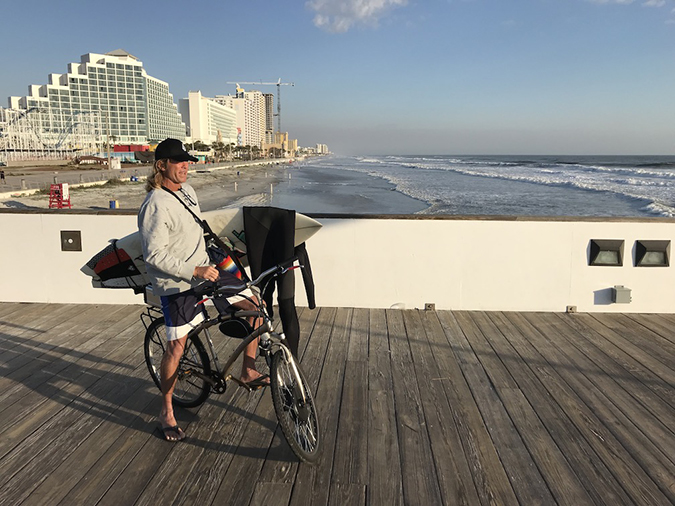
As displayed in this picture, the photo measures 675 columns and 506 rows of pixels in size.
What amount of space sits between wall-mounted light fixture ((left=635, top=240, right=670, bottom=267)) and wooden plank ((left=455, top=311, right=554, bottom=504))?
67.8 inches

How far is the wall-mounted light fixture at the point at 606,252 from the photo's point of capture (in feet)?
14.1

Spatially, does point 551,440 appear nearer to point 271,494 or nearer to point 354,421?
point 354,421

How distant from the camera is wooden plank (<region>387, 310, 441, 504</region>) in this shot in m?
1.97

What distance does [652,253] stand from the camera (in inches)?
169

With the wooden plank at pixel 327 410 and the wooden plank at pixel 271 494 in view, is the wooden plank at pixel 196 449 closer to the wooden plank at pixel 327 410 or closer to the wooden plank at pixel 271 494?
the wooden plank at pixel 271 494

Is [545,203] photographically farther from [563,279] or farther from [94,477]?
[94,477]

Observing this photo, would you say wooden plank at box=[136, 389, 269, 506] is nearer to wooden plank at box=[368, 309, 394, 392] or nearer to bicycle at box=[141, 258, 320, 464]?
bicycle at box=[141, 258, 320, 464]

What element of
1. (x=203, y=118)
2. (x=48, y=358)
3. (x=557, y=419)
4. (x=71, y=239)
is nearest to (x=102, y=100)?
(x=203, y=118)

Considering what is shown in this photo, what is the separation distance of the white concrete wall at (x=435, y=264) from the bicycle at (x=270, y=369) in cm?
208

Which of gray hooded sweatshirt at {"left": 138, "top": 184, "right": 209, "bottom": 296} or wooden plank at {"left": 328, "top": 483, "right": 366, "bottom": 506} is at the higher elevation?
gray hooded sweatshirt at {"left": 138, "top": 184, "right": 209, "bottom": 296}

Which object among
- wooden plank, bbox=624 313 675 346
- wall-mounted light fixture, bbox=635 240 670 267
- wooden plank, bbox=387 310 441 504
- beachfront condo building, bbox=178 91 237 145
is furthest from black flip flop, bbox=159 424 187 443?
beachfront condo building, bbox=178 91 237 145

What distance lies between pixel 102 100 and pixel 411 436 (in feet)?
540

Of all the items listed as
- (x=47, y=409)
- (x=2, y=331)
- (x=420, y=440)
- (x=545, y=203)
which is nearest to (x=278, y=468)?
(x=420, y=440)

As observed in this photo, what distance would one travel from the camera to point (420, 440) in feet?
7.66
